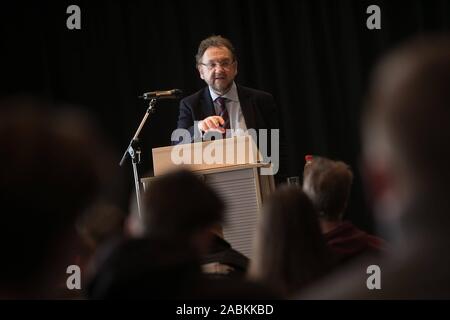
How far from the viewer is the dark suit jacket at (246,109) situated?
4.10 metres

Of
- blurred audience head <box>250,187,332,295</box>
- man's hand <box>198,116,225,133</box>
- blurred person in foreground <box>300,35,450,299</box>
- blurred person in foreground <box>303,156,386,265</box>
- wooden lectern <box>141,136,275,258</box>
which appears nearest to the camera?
blurred person in foreground <box>300,35,450,299</box>

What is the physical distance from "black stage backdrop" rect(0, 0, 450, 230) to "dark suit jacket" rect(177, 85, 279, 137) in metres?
1.44

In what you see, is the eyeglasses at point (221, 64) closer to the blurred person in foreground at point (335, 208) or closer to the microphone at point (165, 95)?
the microphone at point (165, 95)

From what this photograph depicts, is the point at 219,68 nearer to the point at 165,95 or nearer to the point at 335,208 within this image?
the point at 165,95

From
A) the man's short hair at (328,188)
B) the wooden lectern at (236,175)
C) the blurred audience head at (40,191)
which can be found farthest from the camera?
the wooden lectern at (236,175)

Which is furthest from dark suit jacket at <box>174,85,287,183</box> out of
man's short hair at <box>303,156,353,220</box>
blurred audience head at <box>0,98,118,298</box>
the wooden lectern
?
blurred audience head at <box>0,98,118,298</box>

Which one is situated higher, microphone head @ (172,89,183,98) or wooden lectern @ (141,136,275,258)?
microphone head @ (172,89,183,98)

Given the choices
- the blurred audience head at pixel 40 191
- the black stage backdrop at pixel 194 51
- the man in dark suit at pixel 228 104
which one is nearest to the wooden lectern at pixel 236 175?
the man in dark suit at pixel 228 104

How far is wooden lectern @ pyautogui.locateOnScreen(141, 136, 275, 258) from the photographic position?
3.33m

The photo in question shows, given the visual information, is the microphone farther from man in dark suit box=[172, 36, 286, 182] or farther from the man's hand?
the man's hand

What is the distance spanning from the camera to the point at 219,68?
4117 millimetres

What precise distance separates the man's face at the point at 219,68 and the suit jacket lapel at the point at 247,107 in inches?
3.5

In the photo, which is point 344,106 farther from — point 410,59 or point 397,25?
point 410,59
